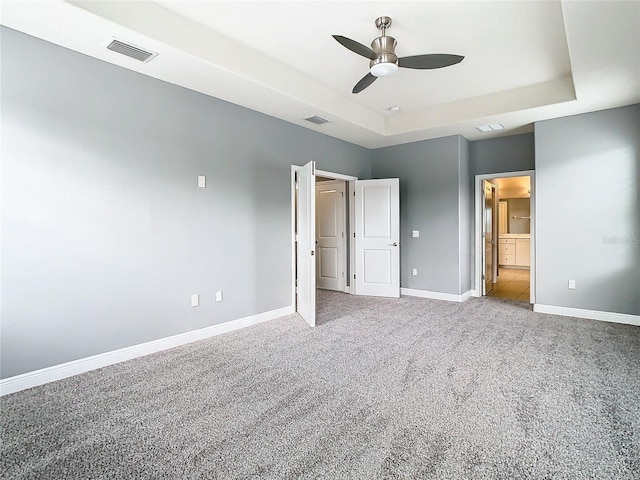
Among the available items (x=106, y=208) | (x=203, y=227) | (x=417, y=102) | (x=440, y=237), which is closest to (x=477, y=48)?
(x=417, y=102)

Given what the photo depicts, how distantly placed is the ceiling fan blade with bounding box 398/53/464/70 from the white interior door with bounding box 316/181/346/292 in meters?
3.34

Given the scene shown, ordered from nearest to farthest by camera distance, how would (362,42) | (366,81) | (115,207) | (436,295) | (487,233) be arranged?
(115,207) → (362,42) → (366,81) → (436,295) → (487,233)

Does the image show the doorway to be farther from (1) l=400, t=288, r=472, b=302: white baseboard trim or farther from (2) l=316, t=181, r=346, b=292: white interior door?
(1) l=400, t=288, r=472, b=302: white baseboard trim

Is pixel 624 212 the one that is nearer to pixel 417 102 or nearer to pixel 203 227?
pixel 417 102

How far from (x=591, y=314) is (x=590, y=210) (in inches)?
53.2

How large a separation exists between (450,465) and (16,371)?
3.04m

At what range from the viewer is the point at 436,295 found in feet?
18.5

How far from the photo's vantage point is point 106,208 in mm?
2957

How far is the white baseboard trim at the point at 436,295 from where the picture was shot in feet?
17.9

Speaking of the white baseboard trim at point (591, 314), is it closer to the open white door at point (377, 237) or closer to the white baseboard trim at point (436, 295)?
the white baseboard trim at point (436, 295)

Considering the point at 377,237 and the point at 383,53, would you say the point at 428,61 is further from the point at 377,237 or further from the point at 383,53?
the point at 377,237

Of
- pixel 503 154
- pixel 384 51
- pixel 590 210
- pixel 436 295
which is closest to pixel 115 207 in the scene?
pixel 384 51

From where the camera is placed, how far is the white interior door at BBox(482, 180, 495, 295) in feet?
19.7

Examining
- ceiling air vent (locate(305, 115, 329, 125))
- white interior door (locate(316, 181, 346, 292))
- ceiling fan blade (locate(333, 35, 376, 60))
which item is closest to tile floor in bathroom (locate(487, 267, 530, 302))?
white interior door (locate(316, 181, 346, 292))
